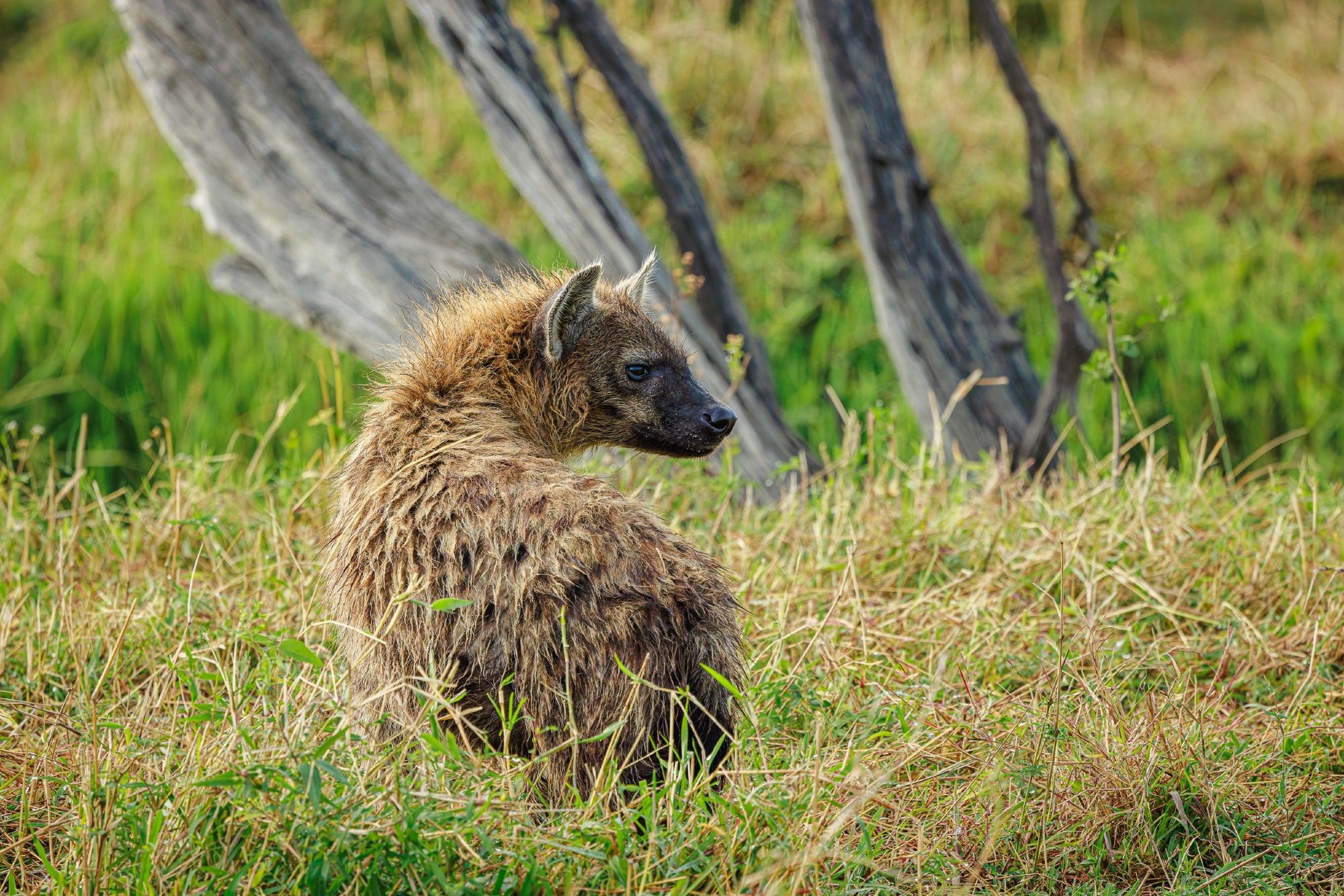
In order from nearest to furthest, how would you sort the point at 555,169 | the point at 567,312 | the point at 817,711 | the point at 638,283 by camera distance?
the point at 817,711 → the point at 567,312 → the point at 638,283 → the point at 555,169

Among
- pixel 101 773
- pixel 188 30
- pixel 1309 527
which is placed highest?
pixel 188 30

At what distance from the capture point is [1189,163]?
901 centimetres

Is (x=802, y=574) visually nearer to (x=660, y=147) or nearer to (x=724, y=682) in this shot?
(x=724, y=682)

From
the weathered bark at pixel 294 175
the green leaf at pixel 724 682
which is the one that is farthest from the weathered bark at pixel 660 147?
the green leaf at pixel 724 682

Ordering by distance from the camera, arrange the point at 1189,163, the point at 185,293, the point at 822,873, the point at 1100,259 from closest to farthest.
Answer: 1. the point at 822,873
2. the point at 1100,259
3. the point at 185,293
4. the point at 1189,163

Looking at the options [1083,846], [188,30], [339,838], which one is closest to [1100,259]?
[1083,846]

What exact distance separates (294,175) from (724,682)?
357 centimetres

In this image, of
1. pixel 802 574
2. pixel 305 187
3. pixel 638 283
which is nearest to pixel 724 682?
pixel 802 574

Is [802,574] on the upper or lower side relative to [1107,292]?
lower

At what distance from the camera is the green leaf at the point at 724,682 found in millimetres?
2717

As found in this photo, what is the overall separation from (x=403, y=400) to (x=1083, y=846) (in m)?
1.84

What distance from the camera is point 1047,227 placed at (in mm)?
5551

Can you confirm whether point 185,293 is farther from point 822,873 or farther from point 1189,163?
point 1189,163

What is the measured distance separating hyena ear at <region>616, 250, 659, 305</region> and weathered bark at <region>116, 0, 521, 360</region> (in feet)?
4.88
